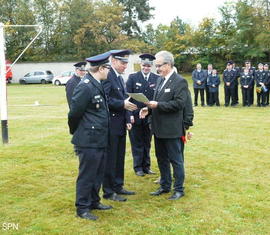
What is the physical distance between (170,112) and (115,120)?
0.82m

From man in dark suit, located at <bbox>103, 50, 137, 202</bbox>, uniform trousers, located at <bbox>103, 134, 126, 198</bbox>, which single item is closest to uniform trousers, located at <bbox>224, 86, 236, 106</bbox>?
man in dark suit, located at <bbox>103, 50, 137, 202</bbox>

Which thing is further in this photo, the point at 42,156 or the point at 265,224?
the point at 42,156

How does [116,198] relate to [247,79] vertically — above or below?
below

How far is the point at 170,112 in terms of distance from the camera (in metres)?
5.74

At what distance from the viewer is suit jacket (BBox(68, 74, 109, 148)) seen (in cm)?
495

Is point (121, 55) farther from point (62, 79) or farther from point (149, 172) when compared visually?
point (62, 79)

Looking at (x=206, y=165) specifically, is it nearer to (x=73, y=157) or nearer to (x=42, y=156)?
(x=73, y=157)

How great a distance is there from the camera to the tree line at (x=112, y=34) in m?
41.9

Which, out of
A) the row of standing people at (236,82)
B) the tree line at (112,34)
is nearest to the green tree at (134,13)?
the tree line at (112,34)

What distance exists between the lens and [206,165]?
7.70 metres

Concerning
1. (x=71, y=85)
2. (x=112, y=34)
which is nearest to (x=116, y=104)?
(x=71, y=85)

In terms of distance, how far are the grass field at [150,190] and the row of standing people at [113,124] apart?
28 cm

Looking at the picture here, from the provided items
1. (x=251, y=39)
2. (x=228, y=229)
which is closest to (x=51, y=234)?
(x=228, y=229)

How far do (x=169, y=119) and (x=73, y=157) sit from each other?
3.24 meters
